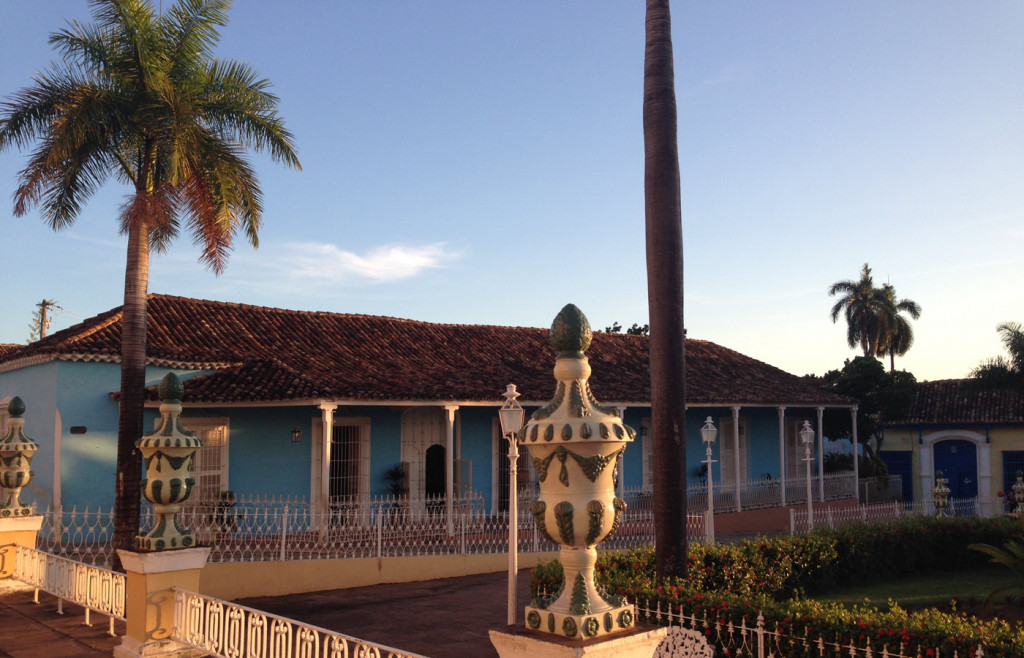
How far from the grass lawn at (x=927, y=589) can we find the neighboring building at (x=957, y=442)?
1368cm

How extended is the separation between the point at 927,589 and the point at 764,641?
7269 millimetres

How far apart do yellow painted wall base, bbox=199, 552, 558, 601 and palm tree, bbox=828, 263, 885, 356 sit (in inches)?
1340

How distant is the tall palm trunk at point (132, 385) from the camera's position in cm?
1134

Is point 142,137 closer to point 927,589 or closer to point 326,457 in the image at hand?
point 326,457

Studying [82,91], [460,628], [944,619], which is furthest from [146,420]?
[944,619]

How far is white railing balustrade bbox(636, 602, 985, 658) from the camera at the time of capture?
6414 mm

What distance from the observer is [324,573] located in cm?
1279

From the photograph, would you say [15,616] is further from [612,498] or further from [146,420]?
[612,498]

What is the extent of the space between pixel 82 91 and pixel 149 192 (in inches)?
62.1

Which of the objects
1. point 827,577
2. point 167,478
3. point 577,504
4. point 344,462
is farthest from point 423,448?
point 577,504

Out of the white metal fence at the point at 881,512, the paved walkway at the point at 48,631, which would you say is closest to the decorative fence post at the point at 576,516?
the paved walkway at the point at 48,631

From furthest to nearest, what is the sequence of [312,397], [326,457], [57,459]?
[57,459] → [312,397] → [326,457]

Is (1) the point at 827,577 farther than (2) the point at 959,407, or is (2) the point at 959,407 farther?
(2) the point at 959,407

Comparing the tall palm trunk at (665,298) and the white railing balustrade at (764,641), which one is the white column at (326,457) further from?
the white railing balustrade at (764,641)
